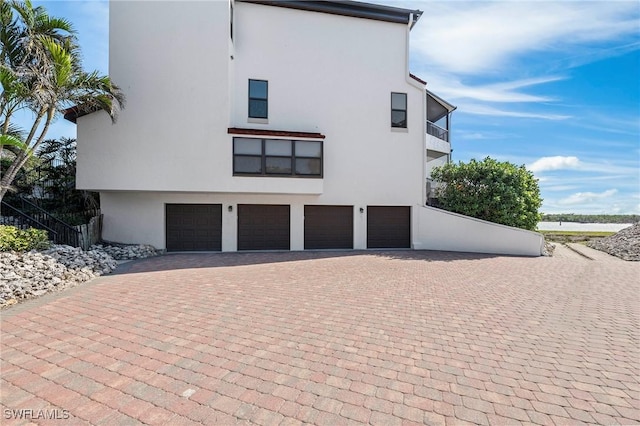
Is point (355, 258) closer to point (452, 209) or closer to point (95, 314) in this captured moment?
point (452, 209)

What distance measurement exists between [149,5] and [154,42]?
139 centimetres

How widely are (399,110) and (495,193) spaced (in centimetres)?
591

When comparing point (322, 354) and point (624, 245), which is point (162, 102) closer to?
point (322, 354)

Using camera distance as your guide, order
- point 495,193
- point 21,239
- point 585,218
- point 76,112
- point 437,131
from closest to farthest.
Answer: point 21,239, point 76,112, point 495,193, point 437,131, point 585,218

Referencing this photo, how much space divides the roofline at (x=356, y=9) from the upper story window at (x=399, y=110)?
3.58 meters

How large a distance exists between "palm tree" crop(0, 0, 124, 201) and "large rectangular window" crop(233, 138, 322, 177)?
5237mm

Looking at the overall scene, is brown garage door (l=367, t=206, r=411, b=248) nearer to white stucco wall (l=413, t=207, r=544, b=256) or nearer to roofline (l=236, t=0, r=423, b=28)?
white stucco wall (l=413, t=207, r=544, b=256)

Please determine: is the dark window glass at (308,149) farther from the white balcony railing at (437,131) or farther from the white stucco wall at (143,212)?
the white balcony railing at (437,131)

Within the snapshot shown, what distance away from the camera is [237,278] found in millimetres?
8148

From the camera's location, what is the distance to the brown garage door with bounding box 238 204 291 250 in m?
13.9

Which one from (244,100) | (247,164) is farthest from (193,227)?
(244,100)

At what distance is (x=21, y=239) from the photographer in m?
7.60

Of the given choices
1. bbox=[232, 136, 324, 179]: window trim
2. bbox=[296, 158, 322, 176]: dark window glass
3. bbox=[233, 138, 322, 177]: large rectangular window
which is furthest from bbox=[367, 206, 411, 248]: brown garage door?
bbox=[233, 138, 322, 177]: large rectangular window

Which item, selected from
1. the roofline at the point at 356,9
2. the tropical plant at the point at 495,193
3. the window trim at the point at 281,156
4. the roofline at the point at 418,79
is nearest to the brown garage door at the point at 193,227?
the window trim at the point at 281,156
